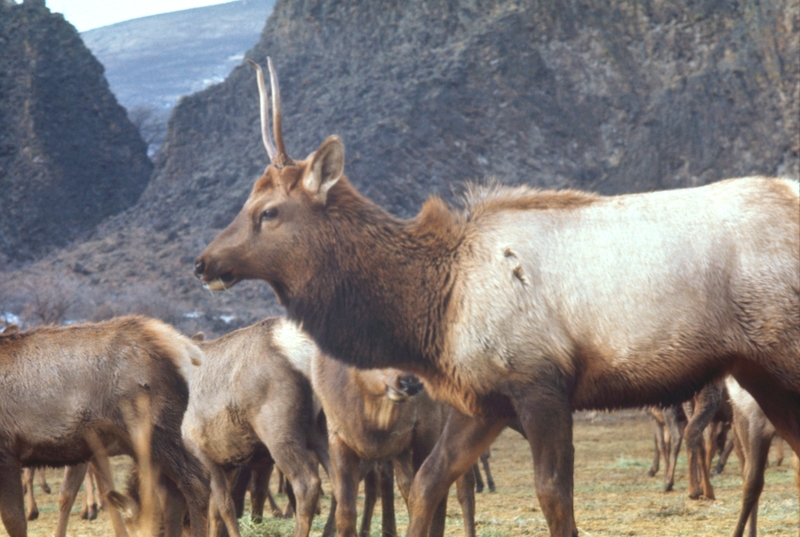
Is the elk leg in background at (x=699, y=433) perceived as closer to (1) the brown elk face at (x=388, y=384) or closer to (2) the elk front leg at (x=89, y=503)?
(1) the brown elk face at (x=388, y=384)

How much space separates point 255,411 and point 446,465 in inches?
142

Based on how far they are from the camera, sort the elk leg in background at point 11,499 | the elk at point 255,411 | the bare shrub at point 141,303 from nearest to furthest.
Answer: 1. the elk leg in background at point 11,499
2. the elk at point 255,411
3. the bare shrub at point 141,303

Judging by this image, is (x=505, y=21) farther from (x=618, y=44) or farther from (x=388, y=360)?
(x=388, y=360)

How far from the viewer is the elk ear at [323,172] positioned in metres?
6.65

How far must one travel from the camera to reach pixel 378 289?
259 inches

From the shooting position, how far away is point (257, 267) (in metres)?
6.70

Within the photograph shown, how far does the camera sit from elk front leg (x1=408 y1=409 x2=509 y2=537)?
6.42 m

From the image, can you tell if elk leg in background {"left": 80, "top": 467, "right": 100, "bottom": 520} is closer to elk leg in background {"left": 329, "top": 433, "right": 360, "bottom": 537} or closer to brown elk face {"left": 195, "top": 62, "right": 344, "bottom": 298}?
elk leg in background {"left": 329, "top": 433, "right": 360, "bottom": 537}

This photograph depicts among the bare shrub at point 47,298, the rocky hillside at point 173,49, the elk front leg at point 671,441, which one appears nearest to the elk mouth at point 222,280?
the elk front leg at point 671,441

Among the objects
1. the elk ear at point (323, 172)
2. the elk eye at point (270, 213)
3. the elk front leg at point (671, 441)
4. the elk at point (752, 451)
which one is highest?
the elk ear at point (323, 172)

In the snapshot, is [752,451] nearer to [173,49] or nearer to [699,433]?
[699,433]

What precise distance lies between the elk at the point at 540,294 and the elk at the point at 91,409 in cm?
220

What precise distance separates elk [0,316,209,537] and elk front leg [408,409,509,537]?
246 centimetres

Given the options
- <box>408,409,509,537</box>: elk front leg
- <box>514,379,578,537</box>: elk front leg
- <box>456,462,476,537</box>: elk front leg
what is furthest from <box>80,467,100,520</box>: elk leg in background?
<box>514,379,578,537</box>: elk front leg
